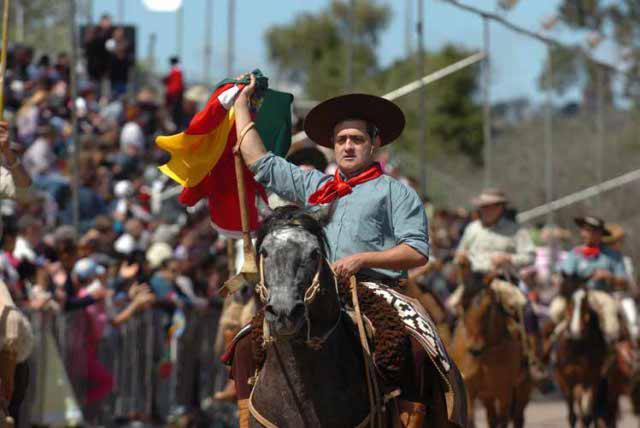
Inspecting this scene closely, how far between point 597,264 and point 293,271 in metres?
13.1

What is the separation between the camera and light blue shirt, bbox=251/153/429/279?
8656 mm

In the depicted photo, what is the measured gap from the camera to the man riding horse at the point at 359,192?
28.0 ft

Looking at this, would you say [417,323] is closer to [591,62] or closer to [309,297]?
[309,297]

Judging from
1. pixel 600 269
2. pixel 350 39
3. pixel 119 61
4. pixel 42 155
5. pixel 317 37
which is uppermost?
pixel 317 37

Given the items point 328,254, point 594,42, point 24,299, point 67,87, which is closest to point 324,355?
point 328,254

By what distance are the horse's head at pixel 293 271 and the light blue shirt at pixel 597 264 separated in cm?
1258

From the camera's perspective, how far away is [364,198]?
8.70 m

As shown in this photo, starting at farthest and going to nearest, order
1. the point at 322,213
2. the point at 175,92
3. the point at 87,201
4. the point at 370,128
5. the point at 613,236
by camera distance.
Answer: the point at 175,92 < the point at 87,201 < the point at 613,236 < the point at 370,128 < the point at 322,213

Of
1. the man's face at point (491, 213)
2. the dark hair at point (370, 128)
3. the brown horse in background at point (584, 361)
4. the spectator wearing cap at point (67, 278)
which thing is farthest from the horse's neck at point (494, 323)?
the dark hair at point (370, 128)

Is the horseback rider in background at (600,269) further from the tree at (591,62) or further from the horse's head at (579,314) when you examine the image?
the tree at (591,62)

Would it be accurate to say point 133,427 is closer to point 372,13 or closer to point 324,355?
point 324,355

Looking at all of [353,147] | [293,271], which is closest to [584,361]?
[353,147]

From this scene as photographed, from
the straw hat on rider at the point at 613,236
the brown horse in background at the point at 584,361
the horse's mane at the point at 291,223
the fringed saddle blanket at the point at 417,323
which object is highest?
the horse's mane at the point at 291,223

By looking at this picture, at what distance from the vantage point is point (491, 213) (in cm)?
1786
